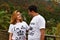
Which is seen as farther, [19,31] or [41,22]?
[19,31]

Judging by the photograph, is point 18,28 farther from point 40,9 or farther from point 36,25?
point 40,9

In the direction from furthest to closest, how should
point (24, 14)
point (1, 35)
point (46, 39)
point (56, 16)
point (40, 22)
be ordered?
1. point (56, 16)
2. point (24, 14)
3. point (1, 35)
4. point (46, 39)
5. point (40, 22)

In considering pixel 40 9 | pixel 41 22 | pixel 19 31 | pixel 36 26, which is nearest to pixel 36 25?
pixel 36 26

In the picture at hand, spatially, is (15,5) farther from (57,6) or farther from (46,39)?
(46,39)

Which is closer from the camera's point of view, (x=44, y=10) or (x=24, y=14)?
(x=24, y=14)

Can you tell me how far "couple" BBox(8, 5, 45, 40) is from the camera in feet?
23.2

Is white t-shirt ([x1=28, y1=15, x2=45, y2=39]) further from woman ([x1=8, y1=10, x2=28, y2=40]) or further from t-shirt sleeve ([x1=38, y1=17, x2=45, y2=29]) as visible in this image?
woman ([x1=8, y1=10, x2=28, y2=40])

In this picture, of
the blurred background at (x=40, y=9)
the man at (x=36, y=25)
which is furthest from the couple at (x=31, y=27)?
the blurred background at (x=40, y=9)

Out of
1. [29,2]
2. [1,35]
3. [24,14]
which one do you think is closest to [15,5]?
[29,2]

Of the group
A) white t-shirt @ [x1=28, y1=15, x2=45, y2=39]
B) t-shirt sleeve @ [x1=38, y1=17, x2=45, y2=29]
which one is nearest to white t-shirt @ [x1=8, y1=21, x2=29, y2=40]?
white t-shirt @ [x1=28, y1=15, x2=45, y2=39]

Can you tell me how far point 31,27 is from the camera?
23.6 ft

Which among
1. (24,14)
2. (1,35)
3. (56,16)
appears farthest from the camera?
(56,16)

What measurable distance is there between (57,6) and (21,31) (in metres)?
9.63

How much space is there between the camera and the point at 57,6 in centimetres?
1683
